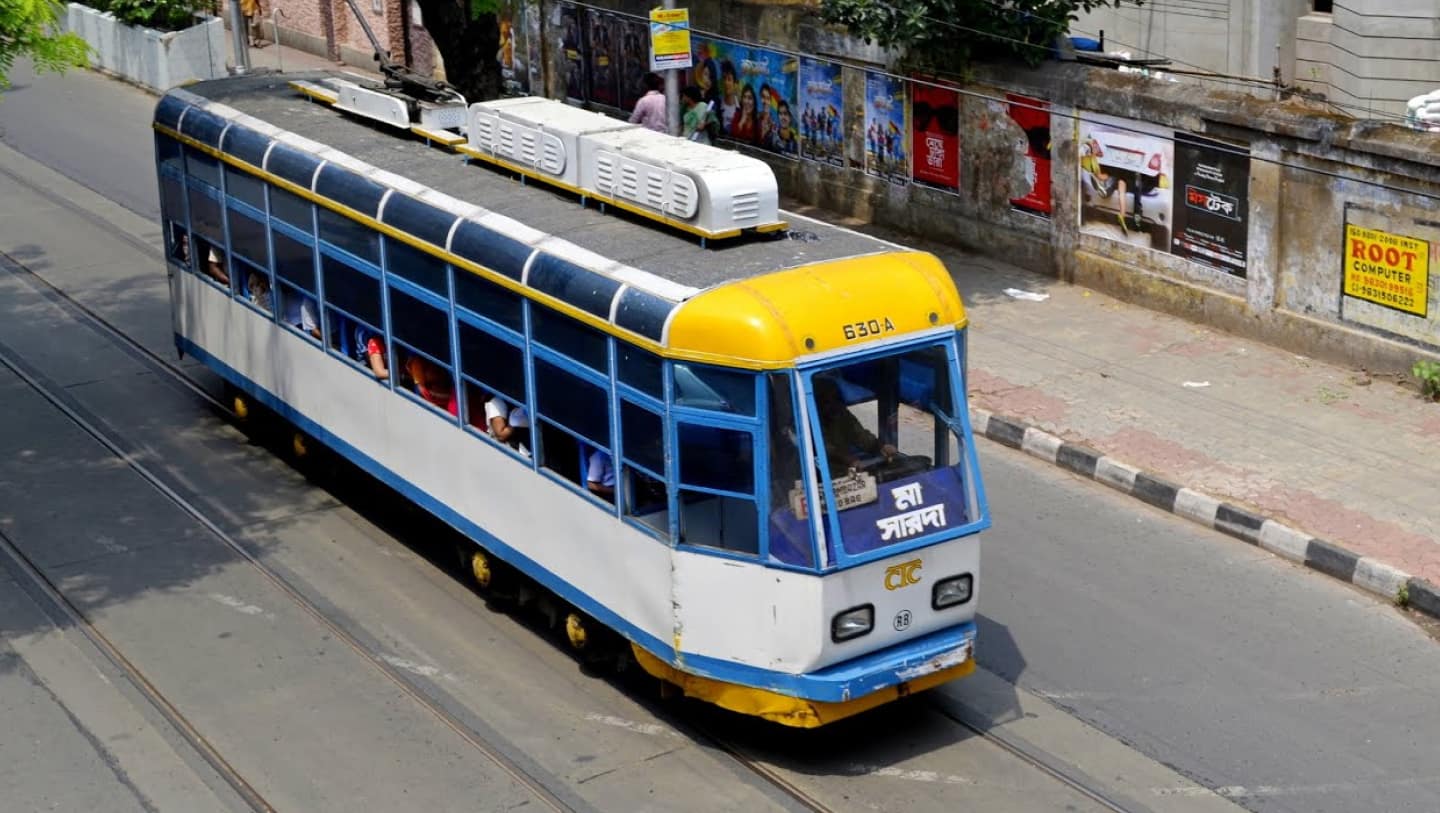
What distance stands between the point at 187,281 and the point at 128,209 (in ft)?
24.5

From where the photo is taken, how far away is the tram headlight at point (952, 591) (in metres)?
9.55

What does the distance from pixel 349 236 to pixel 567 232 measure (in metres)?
2.28

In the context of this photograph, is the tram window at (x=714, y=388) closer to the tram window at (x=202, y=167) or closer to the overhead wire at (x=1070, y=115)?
the tram window at (x=202, y=167)

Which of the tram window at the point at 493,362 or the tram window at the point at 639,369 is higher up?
the tram window at the point at 639,369

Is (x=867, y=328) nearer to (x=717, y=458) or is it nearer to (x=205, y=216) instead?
(x=717, y=458)

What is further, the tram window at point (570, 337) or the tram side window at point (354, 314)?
the tram side window at point (354, 314)

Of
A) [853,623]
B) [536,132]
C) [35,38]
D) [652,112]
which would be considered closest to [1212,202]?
[652,112]

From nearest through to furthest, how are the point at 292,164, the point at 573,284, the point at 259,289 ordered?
the point at 573,284 < the point at 292,164 < the point at 259,289

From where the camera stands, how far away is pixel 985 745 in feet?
32.3

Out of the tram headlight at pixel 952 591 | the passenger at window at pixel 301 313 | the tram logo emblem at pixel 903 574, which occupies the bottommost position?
the tram headlight at pixel 952 591

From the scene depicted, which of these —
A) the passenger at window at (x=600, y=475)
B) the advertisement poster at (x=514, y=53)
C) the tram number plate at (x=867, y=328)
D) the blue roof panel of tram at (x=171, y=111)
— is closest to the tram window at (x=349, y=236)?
the passenger at window at (x=600, y=475)

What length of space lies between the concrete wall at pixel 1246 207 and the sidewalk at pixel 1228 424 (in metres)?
0.28

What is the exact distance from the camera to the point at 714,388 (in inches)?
360

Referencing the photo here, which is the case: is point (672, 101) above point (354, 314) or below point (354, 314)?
above
